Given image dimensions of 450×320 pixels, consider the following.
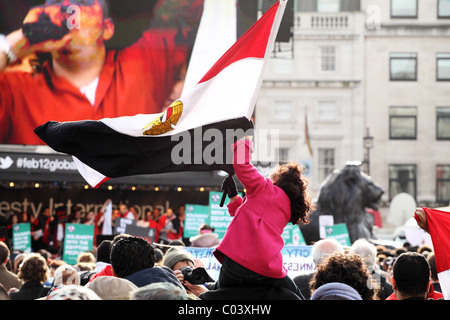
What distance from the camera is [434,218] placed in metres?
5.07

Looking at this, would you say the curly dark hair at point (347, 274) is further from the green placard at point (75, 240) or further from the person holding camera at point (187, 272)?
the green placard at point (75, 240)

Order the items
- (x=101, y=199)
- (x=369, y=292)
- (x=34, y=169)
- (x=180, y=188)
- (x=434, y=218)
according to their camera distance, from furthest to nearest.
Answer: (x=101, y=199), (x=180, y=188), (x=34, y=169), (x=434, y=218), (x=369, y=292)

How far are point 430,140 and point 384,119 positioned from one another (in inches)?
100

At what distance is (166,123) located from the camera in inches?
211

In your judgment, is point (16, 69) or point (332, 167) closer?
point (16, 69)

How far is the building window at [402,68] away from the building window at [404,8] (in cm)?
216

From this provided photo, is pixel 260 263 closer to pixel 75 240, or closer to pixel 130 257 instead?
pixel 130 257

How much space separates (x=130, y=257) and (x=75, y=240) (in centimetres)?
809

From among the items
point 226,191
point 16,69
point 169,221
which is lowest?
point 169,221

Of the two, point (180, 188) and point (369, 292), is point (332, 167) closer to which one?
point (180, 188)

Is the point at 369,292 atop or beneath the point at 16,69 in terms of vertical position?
beneath

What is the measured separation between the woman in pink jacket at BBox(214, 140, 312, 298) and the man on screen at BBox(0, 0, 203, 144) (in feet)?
51.9

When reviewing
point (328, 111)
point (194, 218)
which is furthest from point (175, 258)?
point (328, 111)
